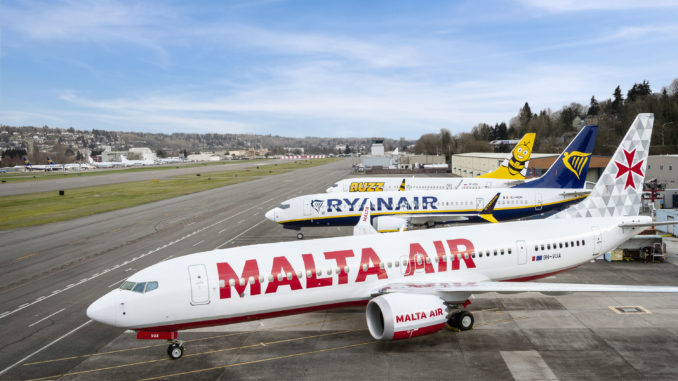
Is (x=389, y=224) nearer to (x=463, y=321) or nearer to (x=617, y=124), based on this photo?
(x=463, y=321)

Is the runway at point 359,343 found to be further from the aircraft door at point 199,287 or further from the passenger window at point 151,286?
the passenger window at point 151,286

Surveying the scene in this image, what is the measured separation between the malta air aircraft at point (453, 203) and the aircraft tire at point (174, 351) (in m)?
21.9

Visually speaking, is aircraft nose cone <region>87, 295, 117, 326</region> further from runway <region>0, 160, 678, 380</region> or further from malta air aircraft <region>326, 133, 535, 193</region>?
malta air aircraft <region>326, 133, 535, 193</region>

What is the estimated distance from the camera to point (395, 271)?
60.8ft

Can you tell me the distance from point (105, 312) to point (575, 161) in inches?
1594

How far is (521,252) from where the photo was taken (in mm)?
20609

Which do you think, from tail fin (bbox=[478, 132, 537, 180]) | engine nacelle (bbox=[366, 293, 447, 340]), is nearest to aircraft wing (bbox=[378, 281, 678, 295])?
engine nacelle (bbox=[366, 293, 447, 340])

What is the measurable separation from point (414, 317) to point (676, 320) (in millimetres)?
13429

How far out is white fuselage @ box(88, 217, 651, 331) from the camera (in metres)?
15.5

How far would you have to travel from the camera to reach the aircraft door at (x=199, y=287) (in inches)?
619

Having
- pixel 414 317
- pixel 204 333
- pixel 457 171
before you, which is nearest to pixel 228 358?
pixel 204 333

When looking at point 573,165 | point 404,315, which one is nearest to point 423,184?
point 573,165

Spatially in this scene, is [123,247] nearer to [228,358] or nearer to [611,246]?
[228,358]

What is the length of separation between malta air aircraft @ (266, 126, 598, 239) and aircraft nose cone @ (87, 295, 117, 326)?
23.5 metres
